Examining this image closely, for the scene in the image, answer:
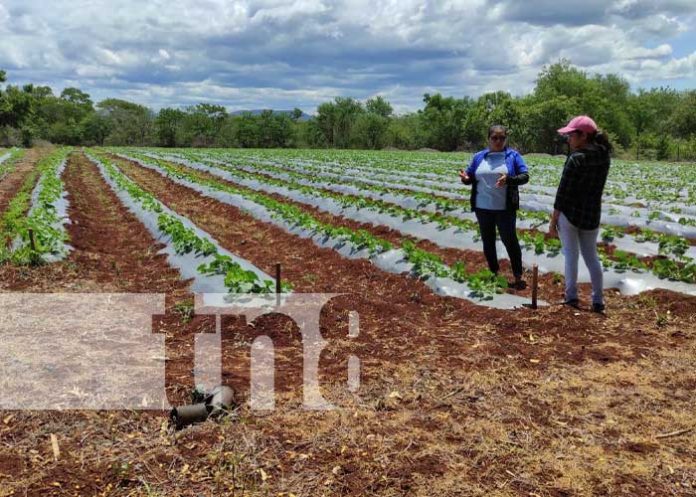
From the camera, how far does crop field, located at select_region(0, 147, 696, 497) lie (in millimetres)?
3271

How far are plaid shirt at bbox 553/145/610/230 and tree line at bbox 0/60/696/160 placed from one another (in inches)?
1991

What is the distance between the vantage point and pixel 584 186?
566 cm

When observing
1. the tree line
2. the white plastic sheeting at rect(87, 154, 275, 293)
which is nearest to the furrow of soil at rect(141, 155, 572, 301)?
the white plastic sheeting at rect(87, 154, 275, 293)

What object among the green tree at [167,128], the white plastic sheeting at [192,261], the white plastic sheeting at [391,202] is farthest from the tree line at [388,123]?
the white plastic sheeting at [192,261]

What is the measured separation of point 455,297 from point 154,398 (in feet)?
12.0

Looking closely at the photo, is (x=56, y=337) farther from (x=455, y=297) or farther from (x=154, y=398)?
(x=455, y=297)

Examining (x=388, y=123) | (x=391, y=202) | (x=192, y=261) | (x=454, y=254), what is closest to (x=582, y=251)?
(x=454, y=254)

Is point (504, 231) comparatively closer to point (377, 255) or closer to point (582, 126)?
point (582, 126)

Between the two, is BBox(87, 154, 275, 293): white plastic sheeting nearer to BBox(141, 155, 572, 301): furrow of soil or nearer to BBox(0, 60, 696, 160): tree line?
BBox(141, 155, 572, 301): furrow of soil

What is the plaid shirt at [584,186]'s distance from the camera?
5.58 m

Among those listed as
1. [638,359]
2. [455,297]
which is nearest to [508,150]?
[455,297]

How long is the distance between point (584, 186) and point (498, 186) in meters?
1.22

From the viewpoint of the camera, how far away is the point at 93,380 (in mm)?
4359

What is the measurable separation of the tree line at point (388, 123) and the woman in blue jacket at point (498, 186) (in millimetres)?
49482
